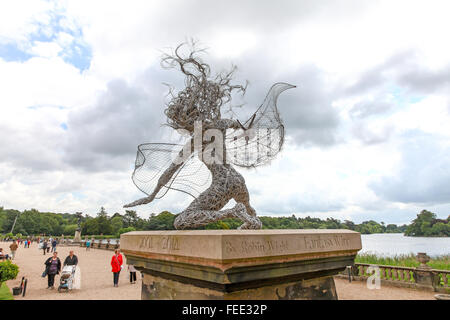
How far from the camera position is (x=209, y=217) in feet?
19.1

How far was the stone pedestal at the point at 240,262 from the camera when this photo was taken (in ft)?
5.57

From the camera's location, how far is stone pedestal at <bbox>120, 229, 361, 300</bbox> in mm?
1699

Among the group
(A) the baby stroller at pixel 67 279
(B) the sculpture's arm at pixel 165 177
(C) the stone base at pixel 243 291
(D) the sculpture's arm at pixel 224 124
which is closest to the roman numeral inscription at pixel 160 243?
(C) the stone base at pixel 243 291

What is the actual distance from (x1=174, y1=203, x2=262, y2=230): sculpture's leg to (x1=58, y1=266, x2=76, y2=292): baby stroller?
682 cm

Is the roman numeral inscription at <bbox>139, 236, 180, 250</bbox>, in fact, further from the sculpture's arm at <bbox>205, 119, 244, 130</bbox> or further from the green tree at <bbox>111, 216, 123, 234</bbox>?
the green tree at <bbox>111, 216, 123, 234</bbox>

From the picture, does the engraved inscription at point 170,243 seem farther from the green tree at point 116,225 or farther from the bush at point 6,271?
the green tree at point 116,225

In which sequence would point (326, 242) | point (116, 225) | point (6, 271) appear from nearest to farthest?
1. point (326, 242)
2. point (6, 271)
3. point (116, 225)

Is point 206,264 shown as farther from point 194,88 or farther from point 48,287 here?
point 48,287

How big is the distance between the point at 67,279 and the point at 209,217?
24.6 ft

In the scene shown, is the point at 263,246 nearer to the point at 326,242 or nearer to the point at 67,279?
the point at 326,242

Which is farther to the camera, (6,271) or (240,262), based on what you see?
(6,271)

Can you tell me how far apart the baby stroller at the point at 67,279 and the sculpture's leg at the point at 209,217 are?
22.4 feet

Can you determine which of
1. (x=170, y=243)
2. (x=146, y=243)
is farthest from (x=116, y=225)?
(x=170, y=243)
